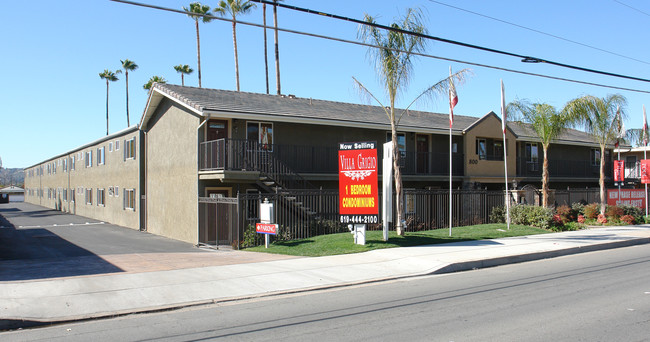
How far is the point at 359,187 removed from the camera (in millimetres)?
15492

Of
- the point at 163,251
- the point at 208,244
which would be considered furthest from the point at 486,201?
the point at 163,251

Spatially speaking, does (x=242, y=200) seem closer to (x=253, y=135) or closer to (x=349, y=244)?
(x=349, y=244)

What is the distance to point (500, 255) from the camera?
45.6ft

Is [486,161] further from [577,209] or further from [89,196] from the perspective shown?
[89,196]

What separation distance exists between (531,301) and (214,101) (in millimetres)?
15169

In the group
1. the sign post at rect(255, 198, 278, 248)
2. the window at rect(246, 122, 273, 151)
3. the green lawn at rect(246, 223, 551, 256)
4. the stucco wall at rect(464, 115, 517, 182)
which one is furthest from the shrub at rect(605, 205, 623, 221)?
the sign post at rect(255, 198, 278, 248)

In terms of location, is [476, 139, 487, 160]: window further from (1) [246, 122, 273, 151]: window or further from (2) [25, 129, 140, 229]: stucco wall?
(2) [25, 129, 140, 229]: stucco wall

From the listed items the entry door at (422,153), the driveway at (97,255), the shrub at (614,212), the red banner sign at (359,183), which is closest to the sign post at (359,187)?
→ the red banner sign at (359,183)

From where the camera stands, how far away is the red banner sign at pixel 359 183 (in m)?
15.2

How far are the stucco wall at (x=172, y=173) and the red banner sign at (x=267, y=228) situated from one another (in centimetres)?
463

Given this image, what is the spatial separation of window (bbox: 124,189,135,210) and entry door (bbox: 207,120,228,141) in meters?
9.86

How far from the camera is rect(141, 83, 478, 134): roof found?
771 inches

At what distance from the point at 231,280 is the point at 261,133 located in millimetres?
10974

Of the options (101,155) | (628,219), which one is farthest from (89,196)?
(628,219)
